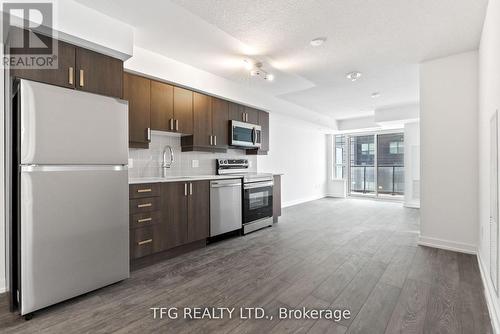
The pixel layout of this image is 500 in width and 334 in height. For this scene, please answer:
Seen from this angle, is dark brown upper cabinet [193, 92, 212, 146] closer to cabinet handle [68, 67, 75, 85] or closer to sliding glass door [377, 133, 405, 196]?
cabinet handle [68, 67, 75, 85]

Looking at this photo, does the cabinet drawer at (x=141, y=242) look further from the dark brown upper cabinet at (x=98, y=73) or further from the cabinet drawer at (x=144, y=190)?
the dark brown upper cabinet at (x=98, y=73)

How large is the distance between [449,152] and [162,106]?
3.83 metres

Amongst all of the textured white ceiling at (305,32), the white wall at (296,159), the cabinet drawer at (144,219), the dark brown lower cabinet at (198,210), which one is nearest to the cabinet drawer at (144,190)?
the cabinet drawer at (144,219)

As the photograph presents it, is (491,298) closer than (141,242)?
Yes

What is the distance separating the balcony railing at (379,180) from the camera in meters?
7.70

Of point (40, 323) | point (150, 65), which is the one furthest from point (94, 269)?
point (150, 65)

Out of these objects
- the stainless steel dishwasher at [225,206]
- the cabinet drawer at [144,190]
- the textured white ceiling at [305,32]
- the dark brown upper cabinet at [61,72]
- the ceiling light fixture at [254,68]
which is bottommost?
the stainless steel dishwasher at [225,206]

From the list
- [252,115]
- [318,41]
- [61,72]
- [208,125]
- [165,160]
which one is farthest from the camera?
[252,115]

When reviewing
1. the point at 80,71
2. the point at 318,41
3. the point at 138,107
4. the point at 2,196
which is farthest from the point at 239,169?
the point at 2,196

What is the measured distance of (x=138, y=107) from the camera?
120 inches

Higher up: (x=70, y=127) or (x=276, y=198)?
(x=70, y=127)

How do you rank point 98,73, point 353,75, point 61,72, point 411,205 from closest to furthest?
point 61,72, point 98,73, point 353,75, point 411,205

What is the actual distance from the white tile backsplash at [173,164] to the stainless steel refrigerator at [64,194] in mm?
1015

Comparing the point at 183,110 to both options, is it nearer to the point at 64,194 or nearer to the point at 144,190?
the point at 144,190
